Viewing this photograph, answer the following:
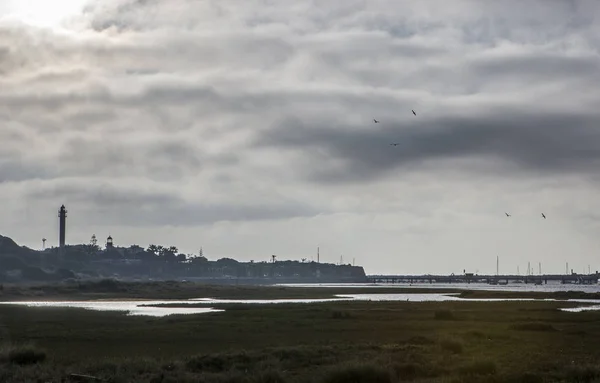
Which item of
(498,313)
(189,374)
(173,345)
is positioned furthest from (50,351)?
(498,313)

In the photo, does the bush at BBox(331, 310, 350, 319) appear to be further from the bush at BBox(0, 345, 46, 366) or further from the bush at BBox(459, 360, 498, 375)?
the bush at BBox(459, 360, 498, 375)

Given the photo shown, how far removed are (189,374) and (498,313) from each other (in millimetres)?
56526

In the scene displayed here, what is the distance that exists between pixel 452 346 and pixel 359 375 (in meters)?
12.9

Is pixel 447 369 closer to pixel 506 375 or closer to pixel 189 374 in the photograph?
pixel 506 375

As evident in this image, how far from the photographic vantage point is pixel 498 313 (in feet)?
270

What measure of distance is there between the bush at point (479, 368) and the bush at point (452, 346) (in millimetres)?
8122

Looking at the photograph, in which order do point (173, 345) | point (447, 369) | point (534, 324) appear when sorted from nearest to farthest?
1. point (447, 369)
2. point (173, 345)
3. point (534, 324)

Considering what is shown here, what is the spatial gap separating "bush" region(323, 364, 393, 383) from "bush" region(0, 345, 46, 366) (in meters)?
15.6

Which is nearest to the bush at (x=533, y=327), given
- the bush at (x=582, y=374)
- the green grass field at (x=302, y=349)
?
the green grass field at (x=302, y=349)

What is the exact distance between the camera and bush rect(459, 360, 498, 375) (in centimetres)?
3177

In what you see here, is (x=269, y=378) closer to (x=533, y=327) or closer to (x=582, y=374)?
(x=582, y=374)

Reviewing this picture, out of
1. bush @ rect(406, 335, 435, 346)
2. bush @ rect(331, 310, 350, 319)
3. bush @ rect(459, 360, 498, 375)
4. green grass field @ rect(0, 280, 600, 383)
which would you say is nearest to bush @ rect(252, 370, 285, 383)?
green grass field @ rect(0, 280, 600, 383)

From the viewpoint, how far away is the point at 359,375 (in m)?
29.8

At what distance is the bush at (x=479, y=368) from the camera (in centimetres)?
→ 3177
